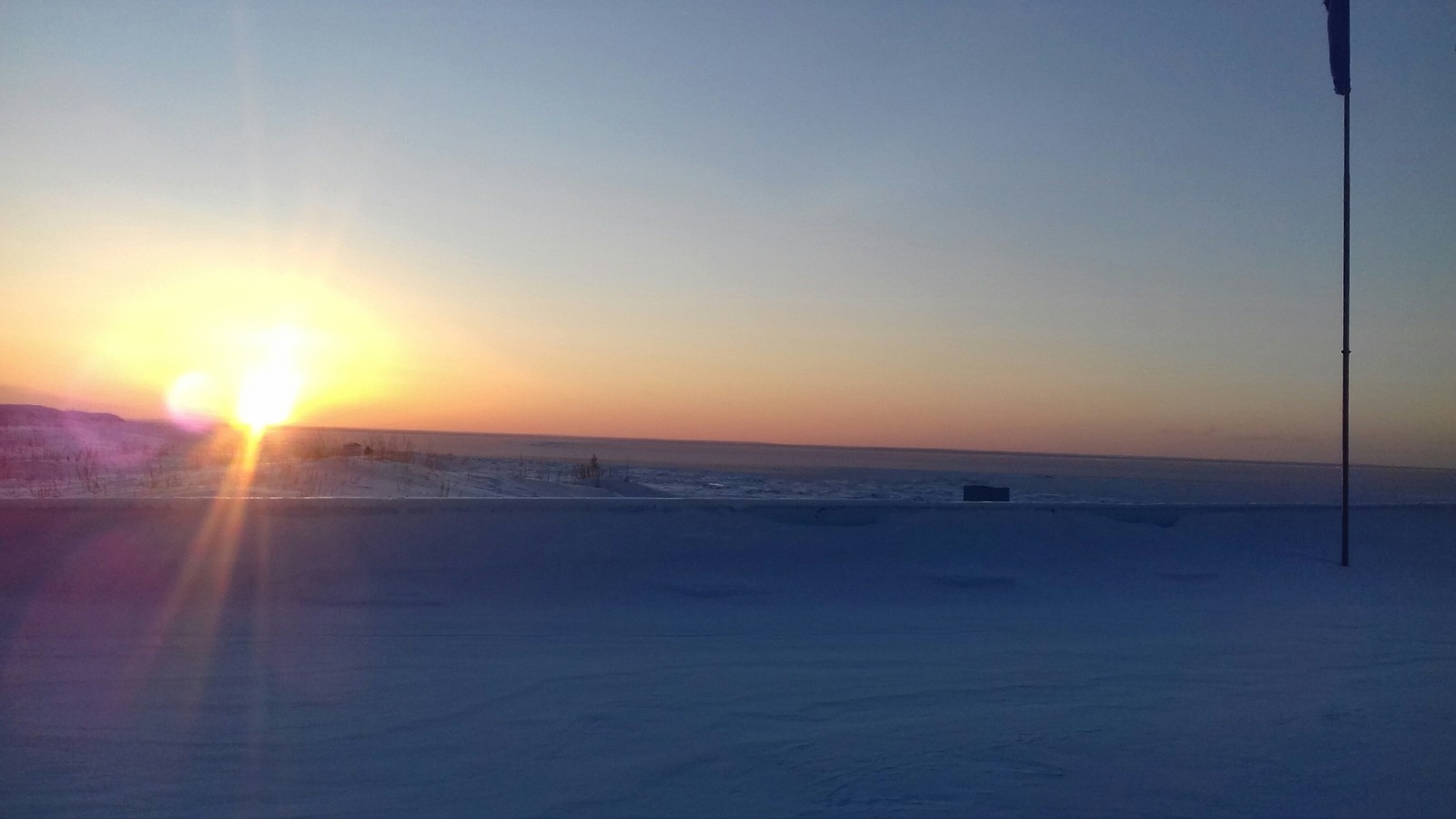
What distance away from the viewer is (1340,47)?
41.7ft

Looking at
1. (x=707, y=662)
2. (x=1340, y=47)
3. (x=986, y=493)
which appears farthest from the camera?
(x=986, y=493)

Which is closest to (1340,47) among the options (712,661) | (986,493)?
(986,493)

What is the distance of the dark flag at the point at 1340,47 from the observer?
1267 cm

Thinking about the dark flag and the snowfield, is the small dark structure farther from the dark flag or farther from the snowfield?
the dark flag

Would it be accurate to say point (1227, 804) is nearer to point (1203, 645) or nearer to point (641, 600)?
point (1203, 645)

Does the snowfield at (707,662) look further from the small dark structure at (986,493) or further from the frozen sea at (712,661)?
the small dark structure at (986,493)

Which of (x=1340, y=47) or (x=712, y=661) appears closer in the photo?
(x=712, y=661)

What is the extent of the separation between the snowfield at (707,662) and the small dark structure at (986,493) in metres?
2.38

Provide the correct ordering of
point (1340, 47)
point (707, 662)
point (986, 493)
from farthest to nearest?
point (986, 493)
point (1340, 47)
point (707, 662)

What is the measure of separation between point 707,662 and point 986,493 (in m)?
10.2

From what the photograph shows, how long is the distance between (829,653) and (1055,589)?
175 inches

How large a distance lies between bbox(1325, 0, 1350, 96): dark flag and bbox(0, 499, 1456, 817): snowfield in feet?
20.7

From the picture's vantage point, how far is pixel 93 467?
73.6 ft

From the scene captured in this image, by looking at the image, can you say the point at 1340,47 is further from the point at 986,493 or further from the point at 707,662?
the point at 707,662
